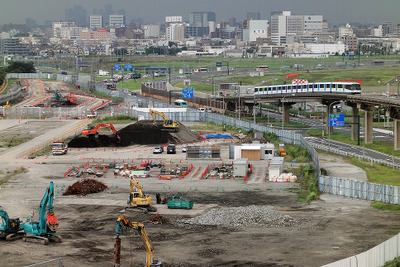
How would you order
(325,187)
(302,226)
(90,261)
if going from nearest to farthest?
(90,261) < (302,226) < (325,187)

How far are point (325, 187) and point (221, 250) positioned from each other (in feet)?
79.9

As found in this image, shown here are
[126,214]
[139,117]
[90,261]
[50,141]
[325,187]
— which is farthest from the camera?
[139,117]

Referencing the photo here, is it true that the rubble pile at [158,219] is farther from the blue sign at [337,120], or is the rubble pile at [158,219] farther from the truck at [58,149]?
the blue sign at [337,120]

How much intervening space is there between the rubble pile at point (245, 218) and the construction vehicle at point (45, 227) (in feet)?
38.5

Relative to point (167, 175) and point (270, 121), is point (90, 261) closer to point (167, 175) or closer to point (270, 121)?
point (167, 175)

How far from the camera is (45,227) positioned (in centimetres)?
5697

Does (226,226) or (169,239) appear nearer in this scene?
(169,239)

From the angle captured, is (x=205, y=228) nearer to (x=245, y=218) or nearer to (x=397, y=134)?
(x=245, y=218)

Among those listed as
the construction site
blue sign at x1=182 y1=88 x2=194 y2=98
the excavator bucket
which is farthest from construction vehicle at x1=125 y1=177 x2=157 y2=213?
blue sign at x1=182 y1=88 x2=194 y2=98

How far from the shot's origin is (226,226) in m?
62.5

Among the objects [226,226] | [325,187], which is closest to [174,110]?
[325,187]

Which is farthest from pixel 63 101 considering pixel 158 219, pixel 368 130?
pixel 158 219

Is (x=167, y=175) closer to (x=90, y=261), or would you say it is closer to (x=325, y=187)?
(x=325, y=187)

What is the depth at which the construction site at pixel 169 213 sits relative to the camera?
53463mm
